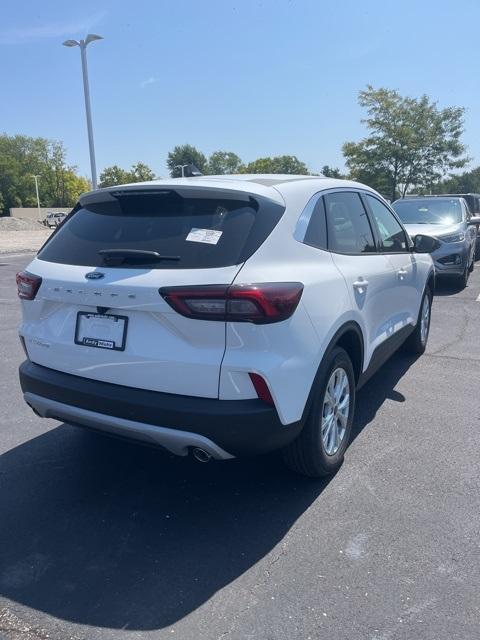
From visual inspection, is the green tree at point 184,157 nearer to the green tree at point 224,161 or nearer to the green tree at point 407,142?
the green tree at point 224,161

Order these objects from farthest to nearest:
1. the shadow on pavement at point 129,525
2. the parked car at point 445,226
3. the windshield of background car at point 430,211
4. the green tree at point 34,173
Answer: the green tree at point 34,173, the windshield of background car at point 430,211, the parked car at point 445,226, the shadow on pavement at point 129,525

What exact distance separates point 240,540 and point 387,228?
9.90 feet

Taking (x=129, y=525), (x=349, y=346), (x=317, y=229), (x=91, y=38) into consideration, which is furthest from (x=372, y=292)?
(x=91, y=38)

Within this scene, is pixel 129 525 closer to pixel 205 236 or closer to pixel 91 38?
pixel 205 236

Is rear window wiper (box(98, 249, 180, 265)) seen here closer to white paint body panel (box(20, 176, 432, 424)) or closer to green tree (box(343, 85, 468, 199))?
white paint body panel (box(20, 176, 432, 424))

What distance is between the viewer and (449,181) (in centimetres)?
3288

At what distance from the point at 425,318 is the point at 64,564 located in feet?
15.2

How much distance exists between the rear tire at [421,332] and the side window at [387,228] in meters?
0.97

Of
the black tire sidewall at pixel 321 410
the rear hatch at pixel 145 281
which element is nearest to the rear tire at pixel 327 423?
the black tire sidewall at pixel 321 410

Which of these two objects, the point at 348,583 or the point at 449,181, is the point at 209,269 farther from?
the point at 449,181

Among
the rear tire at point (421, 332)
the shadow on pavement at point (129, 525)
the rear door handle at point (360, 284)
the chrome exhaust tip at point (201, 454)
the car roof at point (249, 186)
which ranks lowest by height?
the shadow on pavement at point (129, 525)

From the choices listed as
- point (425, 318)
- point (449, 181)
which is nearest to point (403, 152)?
point (449, 181)

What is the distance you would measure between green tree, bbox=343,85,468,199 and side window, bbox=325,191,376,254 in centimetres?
2658

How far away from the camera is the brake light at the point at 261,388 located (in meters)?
2.58
